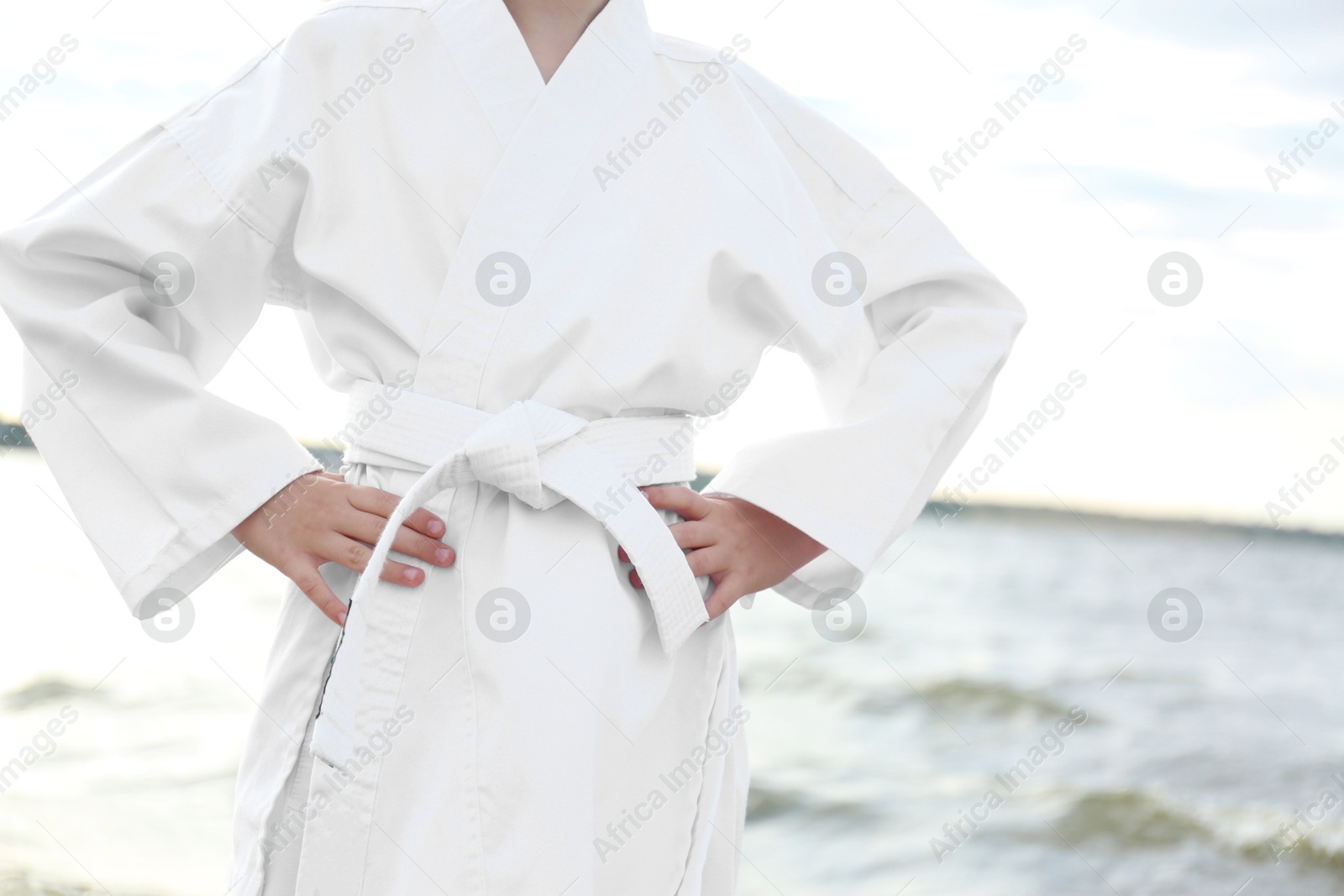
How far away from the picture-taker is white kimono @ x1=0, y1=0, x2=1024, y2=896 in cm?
80

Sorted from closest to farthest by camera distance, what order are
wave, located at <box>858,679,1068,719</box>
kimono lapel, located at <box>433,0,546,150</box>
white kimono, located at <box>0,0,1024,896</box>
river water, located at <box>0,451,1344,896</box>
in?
white kimono, located at <box>0,0,1024,896</box> < kimono lapel, located at <box>433,0,546,150</box> < river water, located at <box>0,451,1344,896</box> < wave, located at <box>858,679,1068,719</box>

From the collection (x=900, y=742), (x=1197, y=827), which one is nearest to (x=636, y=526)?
(x=1197, y=827)

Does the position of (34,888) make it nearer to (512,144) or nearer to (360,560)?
(360,560)

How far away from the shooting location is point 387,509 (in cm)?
85

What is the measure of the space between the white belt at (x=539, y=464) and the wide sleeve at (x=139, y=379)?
10 centimetres

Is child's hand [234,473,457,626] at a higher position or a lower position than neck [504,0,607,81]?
lower

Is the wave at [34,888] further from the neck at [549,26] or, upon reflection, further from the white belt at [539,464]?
the neck at [549,26]

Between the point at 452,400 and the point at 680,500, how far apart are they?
0.23 m

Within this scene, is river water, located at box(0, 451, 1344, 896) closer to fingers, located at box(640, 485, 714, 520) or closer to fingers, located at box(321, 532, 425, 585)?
fingers, located at box(321, 532, 425, 585)

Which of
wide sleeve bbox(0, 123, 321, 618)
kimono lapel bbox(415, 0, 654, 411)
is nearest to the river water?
wide sleeve bbox(0, 123, 321, 618)

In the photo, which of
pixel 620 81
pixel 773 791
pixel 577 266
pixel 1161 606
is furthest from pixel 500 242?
pixel 1161 606

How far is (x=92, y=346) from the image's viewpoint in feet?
2.77

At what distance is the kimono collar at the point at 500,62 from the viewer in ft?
3.01

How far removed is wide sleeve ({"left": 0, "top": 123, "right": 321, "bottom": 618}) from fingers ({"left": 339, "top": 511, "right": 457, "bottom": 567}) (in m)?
0.08
